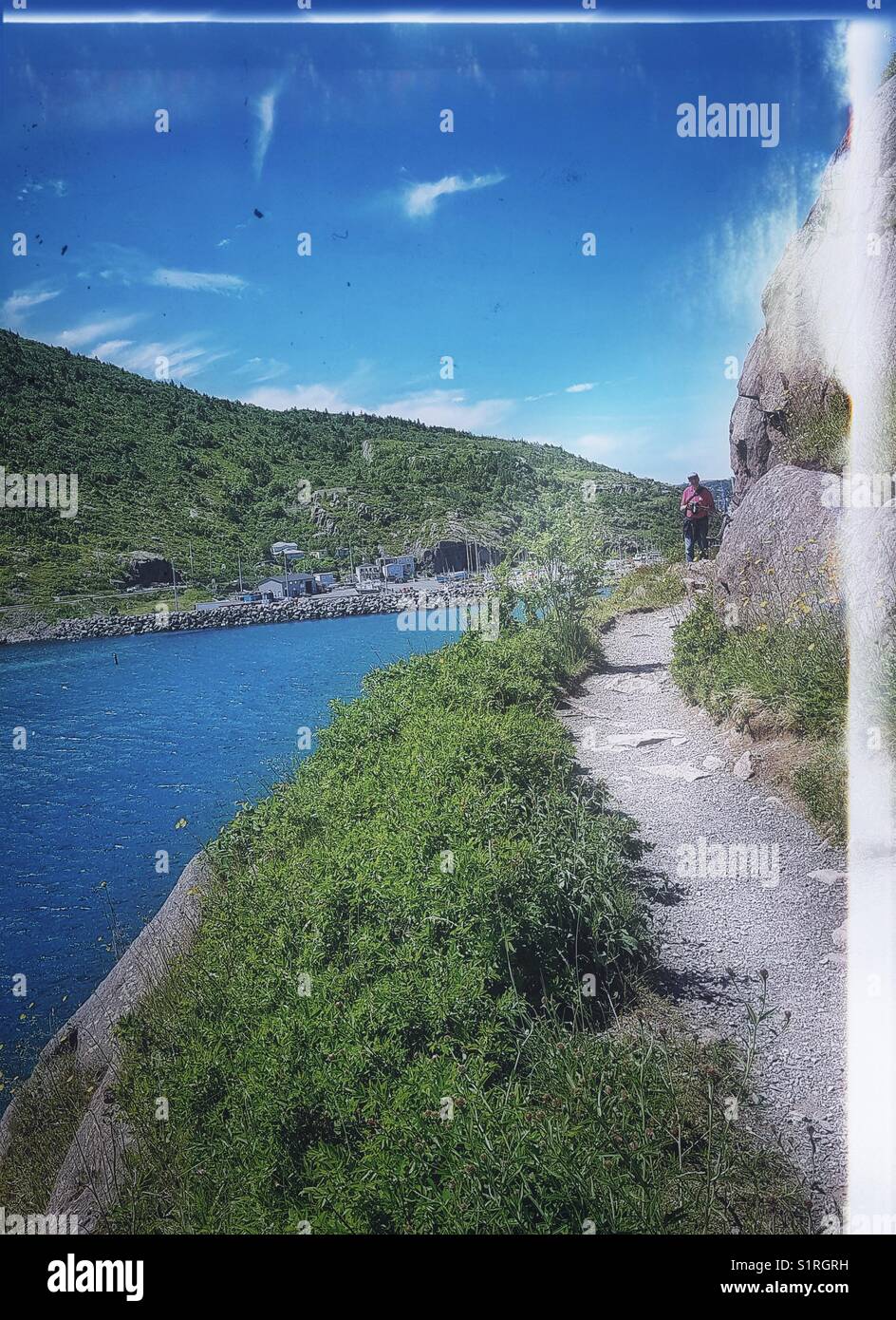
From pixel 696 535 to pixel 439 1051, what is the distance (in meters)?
11.7

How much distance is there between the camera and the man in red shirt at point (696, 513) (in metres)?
12.7

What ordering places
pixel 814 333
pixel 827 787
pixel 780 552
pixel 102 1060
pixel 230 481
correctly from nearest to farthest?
pixel 827 787, pixel 102 1060, pixel 780 552, pixel 814 333, pixel 230 481

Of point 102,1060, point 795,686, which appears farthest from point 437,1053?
point 795,686

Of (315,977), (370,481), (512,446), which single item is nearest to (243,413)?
(370,481)

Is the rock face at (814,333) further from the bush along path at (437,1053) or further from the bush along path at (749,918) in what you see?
the bush along path at (437,1053)

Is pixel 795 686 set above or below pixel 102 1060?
above

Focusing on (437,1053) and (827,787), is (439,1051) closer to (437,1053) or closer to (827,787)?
(437,1053)

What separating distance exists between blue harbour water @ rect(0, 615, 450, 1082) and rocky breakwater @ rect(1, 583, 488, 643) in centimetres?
1267

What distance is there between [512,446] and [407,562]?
16.4 metres

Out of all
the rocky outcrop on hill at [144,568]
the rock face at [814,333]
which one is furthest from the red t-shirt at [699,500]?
the rocky outcrop on hill at [144,568]

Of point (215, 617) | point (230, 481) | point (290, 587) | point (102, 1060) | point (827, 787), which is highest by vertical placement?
point (230, 481)

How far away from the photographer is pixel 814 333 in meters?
9.21

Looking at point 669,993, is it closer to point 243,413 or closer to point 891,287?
point 891,287

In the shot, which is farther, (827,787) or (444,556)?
(444,556)
